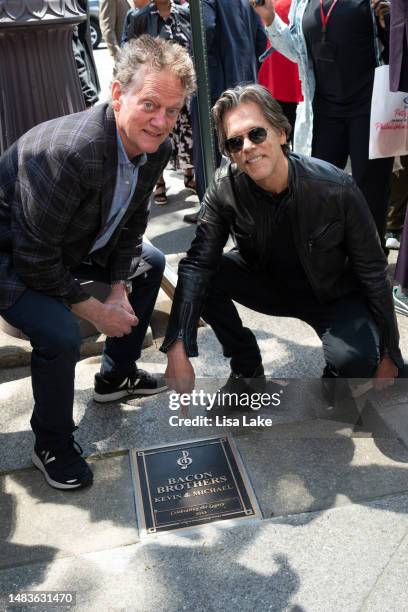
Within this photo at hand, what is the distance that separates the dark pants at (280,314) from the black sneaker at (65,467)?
842mm

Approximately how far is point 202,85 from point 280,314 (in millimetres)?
1440

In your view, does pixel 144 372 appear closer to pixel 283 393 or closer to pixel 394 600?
pixel 283 393

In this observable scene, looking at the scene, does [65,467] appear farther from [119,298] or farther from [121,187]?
[121,187]

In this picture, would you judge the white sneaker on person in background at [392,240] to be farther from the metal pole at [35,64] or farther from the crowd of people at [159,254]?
the metal pole at [35,64]

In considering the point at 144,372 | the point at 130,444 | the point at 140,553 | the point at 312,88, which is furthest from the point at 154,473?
the point at 312,88

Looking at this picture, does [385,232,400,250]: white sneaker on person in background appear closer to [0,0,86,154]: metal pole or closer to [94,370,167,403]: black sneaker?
[94,370,167,403]: black sneaker

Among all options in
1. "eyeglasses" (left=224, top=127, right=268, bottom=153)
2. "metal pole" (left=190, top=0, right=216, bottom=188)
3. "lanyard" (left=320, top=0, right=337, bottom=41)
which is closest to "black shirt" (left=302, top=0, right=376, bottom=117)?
"lanyard" (left=320, top=0, right=337, bottom=41)

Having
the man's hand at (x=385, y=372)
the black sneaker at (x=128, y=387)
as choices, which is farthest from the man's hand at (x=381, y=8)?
the black sneaker at (x=128, y=387)

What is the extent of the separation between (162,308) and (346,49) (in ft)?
5.77

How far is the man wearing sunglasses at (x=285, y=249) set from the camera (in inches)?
95.7

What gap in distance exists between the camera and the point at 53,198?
7.39 ft

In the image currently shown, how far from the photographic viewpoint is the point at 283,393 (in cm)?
306

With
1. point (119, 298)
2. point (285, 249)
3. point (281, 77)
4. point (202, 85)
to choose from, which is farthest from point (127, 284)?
point (281, 77)

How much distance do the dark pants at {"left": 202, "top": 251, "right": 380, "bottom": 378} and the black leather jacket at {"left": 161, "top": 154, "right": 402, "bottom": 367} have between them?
63 mm
